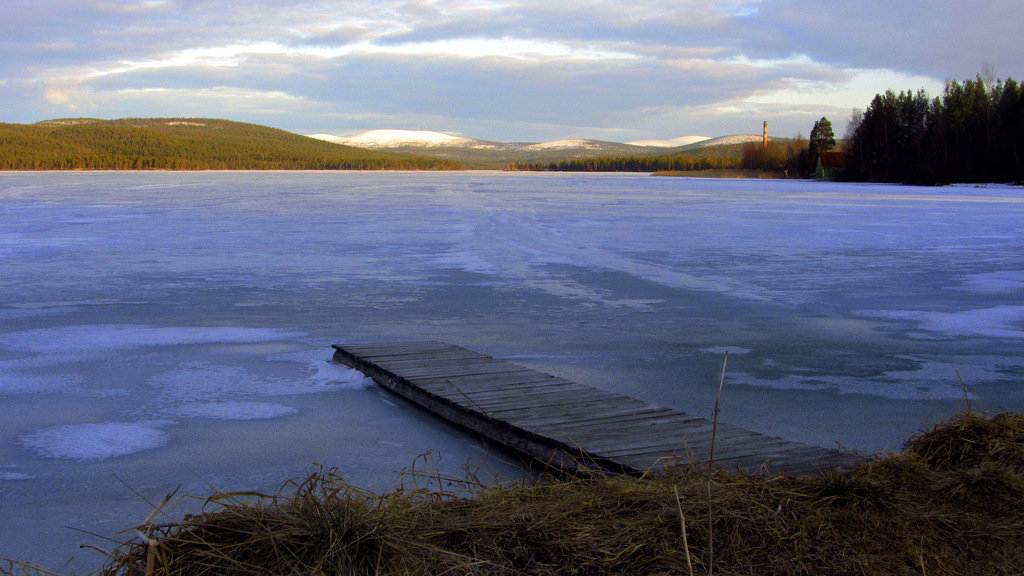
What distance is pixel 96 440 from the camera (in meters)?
3.68

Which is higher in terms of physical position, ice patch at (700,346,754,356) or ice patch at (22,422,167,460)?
ice patch at (700,346,754,356)

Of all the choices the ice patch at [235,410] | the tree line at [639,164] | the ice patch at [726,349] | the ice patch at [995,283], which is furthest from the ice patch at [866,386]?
the tree line at [639,164]

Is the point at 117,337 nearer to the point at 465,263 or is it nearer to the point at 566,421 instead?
the point at 566,421

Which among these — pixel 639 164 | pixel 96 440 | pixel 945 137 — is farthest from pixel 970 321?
pixel 639 164

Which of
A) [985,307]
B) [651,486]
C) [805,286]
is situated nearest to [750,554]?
[651,486]

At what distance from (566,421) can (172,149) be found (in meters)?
146

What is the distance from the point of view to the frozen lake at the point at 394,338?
11.3 feet

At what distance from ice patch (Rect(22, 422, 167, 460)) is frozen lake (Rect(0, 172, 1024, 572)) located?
1cm

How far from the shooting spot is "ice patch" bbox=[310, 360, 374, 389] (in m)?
4.77

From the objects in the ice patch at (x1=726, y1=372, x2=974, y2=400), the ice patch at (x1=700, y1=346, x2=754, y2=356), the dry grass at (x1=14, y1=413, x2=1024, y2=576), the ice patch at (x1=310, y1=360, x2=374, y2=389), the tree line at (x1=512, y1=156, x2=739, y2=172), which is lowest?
the ice patch at (x1=310, y1=360, x2=374, y2=389)

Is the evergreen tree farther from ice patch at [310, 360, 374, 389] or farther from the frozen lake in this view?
ice patch at [310, 360, 374, 389]

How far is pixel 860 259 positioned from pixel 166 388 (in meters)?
8.84

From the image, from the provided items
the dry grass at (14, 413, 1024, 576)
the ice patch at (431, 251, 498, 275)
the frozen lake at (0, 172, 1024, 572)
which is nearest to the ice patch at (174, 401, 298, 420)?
the frozen lake at (0, 172, 1024, 572)

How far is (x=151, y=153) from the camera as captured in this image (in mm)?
130875
